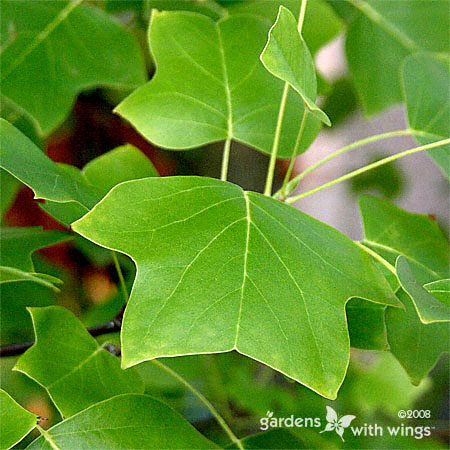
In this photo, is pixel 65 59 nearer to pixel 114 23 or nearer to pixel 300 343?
pixel 114 23

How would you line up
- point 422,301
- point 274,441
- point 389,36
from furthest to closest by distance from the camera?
point 389,36 → point 274,441 → point 422,301

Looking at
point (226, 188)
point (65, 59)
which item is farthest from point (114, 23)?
point (226, 188)

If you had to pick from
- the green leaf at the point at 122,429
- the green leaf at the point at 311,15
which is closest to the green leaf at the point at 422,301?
the green leaf at the point at 122,429

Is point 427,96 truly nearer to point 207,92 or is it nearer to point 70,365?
point 207,92

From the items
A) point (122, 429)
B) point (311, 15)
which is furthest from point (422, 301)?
point (311, 15)

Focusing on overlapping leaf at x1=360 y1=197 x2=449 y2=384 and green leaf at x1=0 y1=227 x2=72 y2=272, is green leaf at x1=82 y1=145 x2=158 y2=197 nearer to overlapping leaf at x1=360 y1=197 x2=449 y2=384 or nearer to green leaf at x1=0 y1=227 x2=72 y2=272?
green leaf at x1=0 y1=227 x2=72 y2=272
